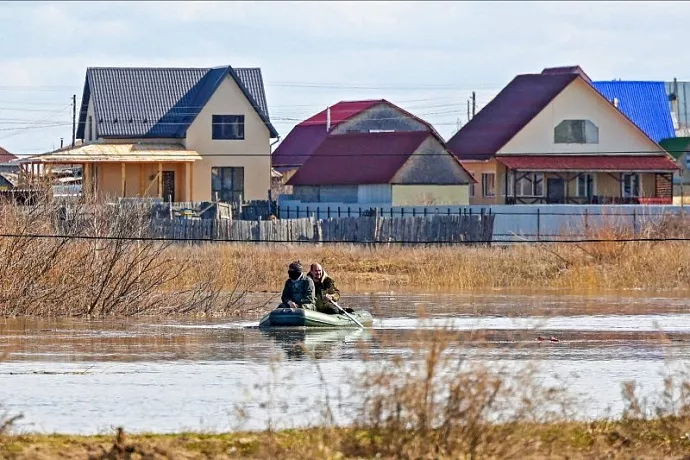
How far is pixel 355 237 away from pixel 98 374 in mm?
31831

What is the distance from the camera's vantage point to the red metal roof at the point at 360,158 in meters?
65.7

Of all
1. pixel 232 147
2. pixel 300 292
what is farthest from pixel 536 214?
pixel 300 292

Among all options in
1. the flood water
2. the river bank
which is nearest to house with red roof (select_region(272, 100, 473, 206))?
the flood water

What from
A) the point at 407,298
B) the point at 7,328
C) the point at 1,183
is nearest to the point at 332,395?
the point at 7,328

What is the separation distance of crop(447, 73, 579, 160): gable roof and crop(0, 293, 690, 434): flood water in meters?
36.5

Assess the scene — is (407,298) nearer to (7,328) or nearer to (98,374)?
Answer: (7,328)

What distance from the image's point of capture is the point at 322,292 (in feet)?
88.2

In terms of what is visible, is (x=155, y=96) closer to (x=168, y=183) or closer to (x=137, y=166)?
(x=137, y=166)

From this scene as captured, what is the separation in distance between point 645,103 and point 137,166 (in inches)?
1351

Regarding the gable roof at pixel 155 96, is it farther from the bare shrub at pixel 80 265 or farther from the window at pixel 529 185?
the bare shrub at pixel 80 265

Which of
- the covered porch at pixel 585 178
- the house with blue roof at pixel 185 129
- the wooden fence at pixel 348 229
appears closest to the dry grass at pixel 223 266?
the wooden fence at pixel 348 229

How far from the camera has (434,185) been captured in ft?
215

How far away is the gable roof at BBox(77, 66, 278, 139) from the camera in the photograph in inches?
2724

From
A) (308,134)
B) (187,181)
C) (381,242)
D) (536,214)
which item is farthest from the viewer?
(308,134)
